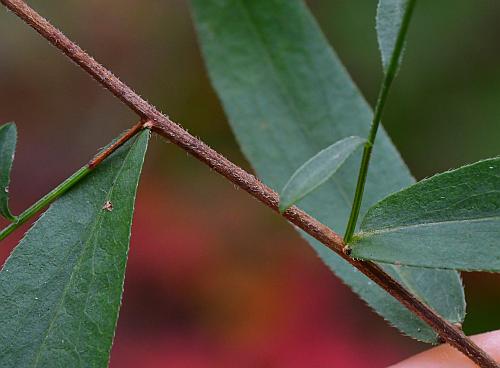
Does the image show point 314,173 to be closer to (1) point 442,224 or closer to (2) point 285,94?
(1) point 442,224

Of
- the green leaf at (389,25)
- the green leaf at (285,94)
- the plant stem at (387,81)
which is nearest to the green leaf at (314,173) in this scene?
the plant stem at (387,81)

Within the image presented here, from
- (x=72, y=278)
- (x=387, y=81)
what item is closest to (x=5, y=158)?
(x=72, y=278)

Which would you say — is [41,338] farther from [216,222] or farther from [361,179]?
[216,222]

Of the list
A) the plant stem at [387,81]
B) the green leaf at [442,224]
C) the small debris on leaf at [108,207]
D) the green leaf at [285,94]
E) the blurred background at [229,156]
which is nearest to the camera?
the plant stem at [387,81]

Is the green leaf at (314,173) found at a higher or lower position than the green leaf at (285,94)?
lower

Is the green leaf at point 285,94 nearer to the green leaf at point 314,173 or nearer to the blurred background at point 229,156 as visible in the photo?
the green leaf at point 314,173

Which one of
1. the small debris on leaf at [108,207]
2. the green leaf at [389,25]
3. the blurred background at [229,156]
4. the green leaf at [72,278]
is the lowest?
the green leaf at [72,278]
